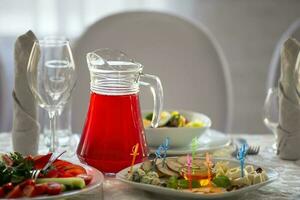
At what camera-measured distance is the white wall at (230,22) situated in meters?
2.88

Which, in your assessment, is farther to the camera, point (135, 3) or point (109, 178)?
point (135, 3)

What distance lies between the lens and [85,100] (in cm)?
205

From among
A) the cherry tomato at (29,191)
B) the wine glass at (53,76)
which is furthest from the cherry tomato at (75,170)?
the wine glass at (53,76)

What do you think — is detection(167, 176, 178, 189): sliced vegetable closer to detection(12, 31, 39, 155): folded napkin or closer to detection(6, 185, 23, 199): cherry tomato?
detection(6, 185, 23, 199): cherry tomato

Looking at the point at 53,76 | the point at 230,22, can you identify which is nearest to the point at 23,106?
the point at 53,76

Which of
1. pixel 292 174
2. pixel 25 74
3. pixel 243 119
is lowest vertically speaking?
pixel 243 119

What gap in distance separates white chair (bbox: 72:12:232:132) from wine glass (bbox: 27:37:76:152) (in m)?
0.61

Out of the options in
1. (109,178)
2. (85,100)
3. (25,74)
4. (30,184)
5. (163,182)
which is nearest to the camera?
(30,184)

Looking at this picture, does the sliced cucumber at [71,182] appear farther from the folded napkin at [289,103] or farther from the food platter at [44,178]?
the folded napkin at [289,103]

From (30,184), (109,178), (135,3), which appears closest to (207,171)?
(109,178)

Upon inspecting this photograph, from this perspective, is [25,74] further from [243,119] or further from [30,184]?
[243,119]

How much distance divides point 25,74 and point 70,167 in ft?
1.01

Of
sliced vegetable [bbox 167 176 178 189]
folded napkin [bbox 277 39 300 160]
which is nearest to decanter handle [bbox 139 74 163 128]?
sliced vegetable [bbox 167 176 178 189]

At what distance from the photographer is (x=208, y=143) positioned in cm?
155
